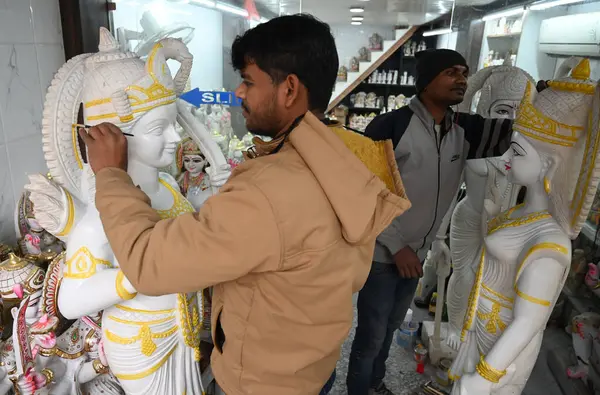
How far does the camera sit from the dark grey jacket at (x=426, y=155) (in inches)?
74.9

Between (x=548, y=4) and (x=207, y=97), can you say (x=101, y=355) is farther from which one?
(x=548, y=4)

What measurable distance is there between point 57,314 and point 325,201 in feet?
3.82

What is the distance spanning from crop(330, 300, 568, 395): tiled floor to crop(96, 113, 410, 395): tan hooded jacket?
1.50m

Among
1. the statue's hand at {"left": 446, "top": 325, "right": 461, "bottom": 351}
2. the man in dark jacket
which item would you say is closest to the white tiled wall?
the man in dark jacket

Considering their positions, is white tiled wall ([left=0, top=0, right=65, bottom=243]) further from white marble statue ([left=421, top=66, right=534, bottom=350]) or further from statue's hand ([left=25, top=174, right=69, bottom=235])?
white marble statue ([left=421, top=66, right=534, bottom=350])

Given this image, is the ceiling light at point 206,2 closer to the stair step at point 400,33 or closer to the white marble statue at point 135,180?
the white marble statue at point 135,180

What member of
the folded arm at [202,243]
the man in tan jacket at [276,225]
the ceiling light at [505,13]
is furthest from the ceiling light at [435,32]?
the folded arm at [202,243]

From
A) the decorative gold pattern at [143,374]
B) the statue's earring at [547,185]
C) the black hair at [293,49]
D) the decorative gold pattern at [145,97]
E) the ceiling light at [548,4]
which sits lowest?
the decorative gold pattern at [143,374]

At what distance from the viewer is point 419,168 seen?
191cm

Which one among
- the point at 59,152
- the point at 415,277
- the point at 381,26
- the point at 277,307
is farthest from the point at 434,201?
the point at 381,26

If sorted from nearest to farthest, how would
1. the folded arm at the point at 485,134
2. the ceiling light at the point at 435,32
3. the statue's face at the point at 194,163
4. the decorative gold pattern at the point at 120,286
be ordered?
1. the decorative gold pattern at the point at 120,286
2. the folded arm at the point at 485,134
3. the statue's face at the point at 194,163
4. the ceiling light at the point at 435,32

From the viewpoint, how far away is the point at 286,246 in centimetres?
88

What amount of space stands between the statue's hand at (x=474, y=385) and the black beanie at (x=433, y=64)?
1.21m

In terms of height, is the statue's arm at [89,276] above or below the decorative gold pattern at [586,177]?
below
